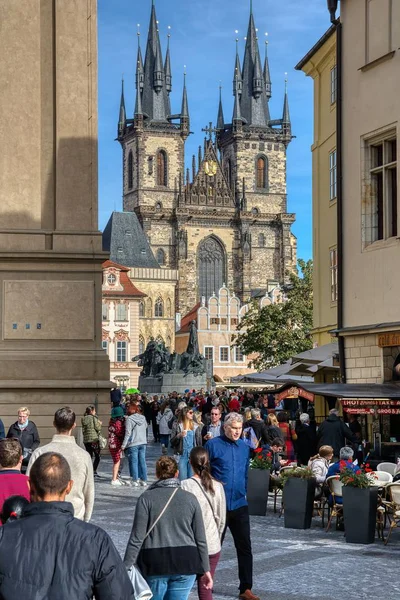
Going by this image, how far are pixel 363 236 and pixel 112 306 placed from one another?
80210 mm

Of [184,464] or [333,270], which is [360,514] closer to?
[184,464]

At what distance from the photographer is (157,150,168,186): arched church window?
5359 inches

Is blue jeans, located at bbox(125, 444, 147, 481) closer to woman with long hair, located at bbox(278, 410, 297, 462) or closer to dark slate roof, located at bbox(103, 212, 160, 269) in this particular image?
woman with long hair, located at bbox(278, 410, 297, 462)

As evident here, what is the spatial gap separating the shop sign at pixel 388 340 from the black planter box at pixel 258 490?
5.62 m

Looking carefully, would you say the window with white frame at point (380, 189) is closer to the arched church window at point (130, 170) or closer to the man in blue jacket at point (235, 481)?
the man in blue jacket at point (235, 481)

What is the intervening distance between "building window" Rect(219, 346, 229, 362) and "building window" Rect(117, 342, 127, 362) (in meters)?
16.2

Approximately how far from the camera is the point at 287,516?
14164 millimetres

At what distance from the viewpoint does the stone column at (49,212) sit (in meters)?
22.3

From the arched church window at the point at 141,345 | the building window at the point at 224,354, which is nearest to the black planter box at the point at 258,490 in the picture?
the arched church window at the point at 141,345

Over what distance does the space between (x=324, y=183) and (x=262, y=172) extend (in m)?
110

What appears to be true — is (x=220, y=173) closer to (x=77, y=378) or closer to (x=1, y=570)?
(x=77, y=378)

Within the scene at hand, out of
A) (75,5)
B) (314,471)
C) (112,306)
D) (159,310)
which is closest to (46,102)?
(75,5)

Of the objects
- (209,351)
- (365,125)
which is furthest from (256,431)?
(209,351)

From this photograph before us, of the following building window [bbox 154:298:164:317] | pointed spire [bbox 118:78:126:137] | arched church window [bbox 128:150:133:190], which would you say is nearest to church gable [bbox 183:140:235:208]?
arched church window [bbox 128:150:133:190]
